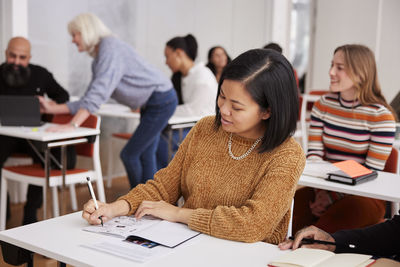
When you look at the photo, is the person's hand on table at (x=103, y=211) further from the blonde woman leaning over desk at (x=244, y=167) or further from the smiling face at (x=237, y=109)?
the smiling face at (x=237, y=109)

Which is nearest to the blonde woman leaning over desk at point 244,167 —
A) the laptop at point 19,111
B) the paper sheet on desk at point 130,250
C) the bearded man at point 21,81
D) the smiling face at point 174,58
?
the paper sheet on desk at point 130,250

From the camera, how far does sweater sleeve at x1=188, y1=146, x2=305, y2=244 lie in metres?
1.39

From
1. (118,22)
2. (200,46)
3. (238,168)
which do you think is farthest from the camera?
(200,46)

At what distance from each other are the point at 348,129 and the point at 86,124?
1790 millimetres

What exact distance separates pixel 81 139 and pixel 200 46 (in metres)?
3.13

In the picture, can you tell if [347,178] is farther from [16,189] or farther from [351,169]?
[16,189]

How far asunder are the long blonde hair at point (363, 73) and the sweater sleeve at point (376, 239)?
1032 millimetres

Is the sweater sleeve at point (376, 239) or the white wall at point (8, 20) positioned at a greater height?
the white wall at point (8, 20)

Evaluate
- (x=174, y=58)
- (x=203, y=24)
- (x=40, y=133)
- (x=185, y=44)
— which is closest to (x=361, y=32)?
(x=203, y=24)

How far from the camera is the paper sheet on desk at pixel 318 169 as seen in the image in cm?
222

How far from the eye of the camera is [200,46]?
6.00m

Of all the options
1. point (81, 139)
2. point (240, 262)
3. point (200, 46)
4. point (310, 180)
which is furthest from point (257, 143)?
point (200, 46)

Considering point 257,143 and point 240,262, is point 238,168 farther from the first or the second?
point 240,262

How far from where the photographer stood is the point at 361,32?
709 cm
